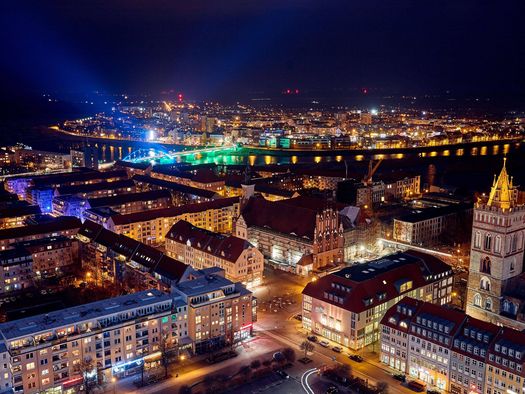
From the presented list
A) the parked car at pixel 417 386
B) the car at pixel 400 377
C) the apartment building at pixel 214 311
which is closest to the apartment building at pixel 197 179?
the apartment building at pixel 214 311

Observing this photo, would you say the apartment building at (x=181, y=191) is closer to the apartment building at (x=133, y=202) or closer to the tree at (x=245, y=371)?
the apartment building at (x=133, y=202)

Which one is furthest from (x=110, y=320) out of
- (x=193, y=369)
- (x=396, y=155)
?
(x=396, y=155)

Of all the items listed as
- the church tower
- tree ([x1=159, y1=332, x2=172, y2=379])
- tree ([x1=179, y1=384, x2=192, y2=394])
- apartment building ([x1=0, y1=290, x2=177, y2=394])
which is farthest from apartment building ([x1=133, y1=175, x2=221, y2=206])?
tree ([x1=179, y1=384, x2=192, y2=394])

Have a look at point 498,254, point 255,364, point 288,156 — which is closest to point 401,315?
point 498,254

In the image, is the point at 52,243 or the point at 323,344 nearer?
the point at 323,344

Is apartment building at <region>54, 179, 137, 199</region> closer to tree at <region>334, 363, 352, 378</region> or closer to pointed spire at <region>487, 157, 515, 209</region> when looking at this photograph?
tree at <region>334, 363, 352, 378</region>

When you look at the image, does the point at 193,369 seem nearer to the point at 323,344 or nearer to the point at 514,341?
the point at 323,344
